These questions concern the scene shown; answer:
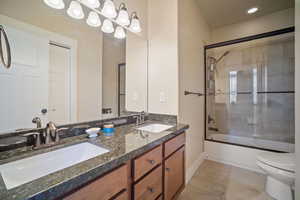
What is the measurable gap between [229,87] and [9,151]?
3.38 m

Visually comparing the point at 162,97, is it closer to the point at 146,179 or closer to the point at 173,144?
the point at 173,144

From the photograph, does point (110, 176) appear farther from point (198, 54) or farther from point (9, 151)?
point (198, 54)

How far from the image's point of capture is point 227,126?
2.93m

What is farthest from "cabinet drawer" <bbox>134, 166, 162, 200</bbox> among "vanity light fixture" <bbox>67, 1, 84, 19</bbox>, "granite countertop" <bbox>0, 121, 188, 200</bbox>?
"vanity light fixture" <bbox>67, 1, 84, 19</bbox>

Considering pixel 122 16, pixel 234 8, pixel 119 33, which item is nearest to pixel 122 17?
pixel 122 16

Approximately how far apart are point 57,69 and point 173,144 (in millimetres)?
1197

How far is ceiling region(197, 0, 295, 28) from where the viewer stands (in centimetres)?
218

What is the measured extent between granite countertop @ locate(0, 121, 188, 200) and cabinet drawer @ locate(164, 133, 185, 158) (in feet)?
0.59

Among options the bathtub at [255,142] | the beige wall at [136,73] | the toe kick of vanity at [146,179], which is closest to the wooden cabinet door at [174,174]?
the toe kick of vanity at [146,179]

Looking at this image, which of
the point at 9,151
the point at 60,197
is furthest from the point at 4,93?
the point at 60,197

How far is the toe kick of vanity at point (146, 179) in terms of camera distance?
652 millimetres

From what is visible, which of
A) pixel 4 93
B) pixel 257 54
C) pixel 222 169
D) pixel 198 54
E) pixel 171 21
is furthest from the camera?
pixel 257 54

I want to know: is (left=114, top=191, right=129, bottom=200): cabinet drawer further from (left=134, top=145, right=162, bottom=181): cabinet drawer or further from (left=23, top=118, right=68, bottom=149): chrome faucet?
(left=23, top=118, right=68, bottom=149): chrome faucet

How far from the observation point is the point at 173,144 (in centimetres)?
132
